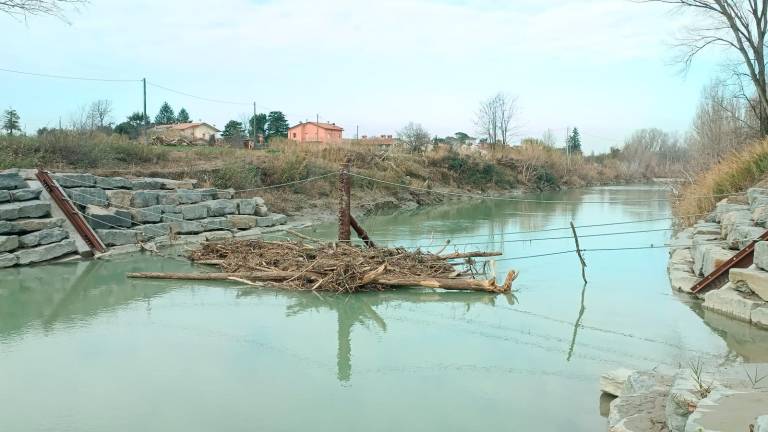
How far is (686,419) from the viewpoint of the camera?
3539 mm

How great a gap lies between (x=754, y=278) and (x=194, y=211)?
36.1ft

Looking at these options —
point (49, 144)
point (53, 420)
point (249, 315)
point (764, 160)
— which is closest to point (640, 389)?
point (53, 420)

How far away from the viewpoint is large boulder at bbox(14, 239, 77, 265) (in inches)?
421

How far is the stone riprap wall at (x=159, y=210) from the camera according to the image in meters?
12.5

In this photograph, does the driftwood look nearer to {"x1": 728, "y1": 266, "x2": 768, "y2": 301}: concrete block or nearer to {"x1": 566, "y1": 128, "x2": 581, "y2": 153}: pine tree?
{"x1": 728, "y1": 266, "x2": 768, "y2": 301}: concrete block

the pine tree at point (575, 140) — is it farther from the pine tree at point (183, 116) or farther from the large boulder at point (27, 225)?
the large boulder at point (27, 225)

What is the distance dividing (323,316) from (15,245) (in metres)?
6.17

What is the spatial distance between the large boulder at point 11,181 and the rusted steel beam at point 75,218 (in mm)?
402

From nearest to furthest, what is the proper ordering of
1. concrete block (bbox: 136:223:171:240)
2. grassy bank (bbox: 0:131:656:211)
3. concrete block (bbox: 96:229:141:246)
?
concrete block (bbox: 96:229:141:246), concrete block (bbox: 136:223:171:240), grassy bank (bbox: 0:131:656:211)

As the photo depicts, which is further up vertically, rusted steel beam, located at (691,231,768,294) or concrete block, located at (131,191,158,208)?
concrete block, located at (131,191,158,208)

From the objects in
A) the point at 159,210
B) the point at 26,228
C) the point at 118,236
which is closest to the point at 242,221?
the point at 159,210

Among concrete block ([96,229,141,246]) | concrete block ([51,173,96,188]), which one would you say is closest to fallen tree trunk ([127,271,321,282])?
concrete block ([96,229,141,246])

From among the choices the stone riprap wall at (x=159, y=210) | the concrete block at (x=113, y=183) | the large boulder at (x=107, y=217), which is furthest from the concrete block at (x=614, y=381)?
the concrete block at (x=113, y=183)

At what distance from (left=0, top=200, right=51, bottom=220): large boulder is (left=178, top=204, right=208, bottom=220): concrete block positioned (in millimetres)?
2985
